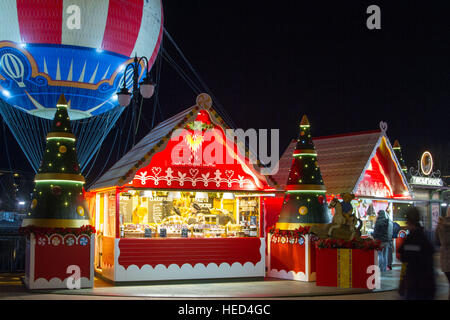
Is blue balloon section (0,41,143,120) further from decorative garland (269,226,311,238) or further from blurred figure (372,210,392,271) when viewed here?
blurred figure (372,210,392,271)

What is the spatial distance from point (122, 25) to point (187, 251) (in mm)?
7874

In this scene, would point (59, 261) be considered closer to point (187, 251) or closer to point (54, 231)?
point (54, 231)

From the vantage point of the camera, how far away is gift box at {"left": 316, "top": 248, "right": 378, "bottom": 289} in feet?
51.6

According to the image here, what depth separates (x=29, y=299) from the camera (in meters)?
13.5

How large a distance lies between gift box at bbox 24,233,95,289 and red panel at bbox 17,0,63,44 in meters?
6.83

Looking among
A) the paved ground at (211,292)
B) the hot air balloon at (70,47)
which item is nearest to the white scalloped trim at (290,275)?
the paved ground at (211,292)

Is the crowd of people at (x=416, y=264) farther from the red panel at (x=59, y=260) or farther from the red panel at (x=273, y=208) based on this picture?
the red panel at (x=273, y=208)

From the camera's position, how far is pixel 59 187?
16.4 m

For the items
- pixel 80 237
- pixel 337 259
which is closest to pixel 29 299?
pixel 80 237

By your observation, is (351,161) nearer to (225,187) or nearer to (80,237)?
(225,187)

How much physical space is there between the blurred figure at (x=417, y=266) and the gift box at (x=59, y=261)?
946 cm

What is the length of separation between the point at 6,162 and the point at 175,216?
3449 cm

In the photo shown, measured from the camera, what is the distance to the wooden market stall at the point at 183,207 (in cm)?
1697

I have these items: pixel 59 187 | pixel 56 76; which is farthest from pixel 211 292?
pixel 56 76
